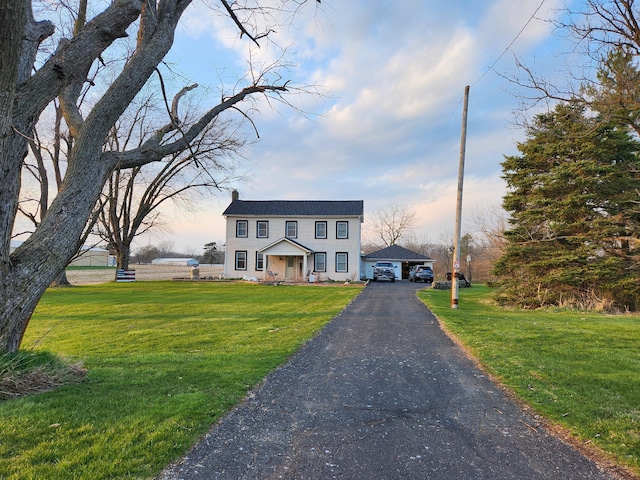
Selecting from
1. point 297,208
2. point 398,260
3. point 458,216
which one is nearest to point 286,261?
point 297,208

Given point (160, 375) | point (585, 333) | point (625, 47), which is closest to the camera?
point (160, 375)

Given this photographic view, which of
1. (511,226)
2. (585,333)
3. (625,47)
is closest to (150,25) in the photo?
(625,47)

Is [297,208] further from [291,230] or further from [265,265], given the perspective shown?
[265,265]

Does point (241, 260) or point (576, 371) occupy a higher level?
point (241, 260)

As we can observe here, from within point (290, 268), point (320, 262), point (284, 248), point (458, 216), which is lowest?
point (290, 268)

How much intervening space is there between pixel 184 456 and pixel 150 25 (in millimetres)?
5386

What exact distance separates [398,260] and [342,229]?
9974 mm

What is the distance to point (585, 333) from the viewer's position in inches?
326

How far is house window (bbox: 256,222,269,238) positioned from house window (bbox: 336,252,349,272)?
6.52 meters

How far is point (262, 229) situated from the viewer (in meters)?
31.8

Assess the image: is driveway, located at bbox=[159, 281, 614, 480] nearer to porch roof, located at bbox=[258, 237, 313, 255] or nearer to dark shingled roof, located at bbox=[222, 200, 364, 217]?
porch roof, located at bbox=[258, 237, 313, 255]

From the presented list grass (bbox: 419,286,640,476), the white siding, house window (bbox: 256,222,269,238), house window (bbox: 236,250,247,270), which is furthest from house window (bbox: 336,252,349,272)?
grass (bbox: 419,286,640,476)

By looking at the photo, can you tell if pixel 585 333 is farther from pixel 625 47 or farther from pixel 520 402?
pixel 625 47

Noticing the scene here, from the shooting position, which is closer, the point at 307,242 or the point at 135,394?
the point at 135,394
